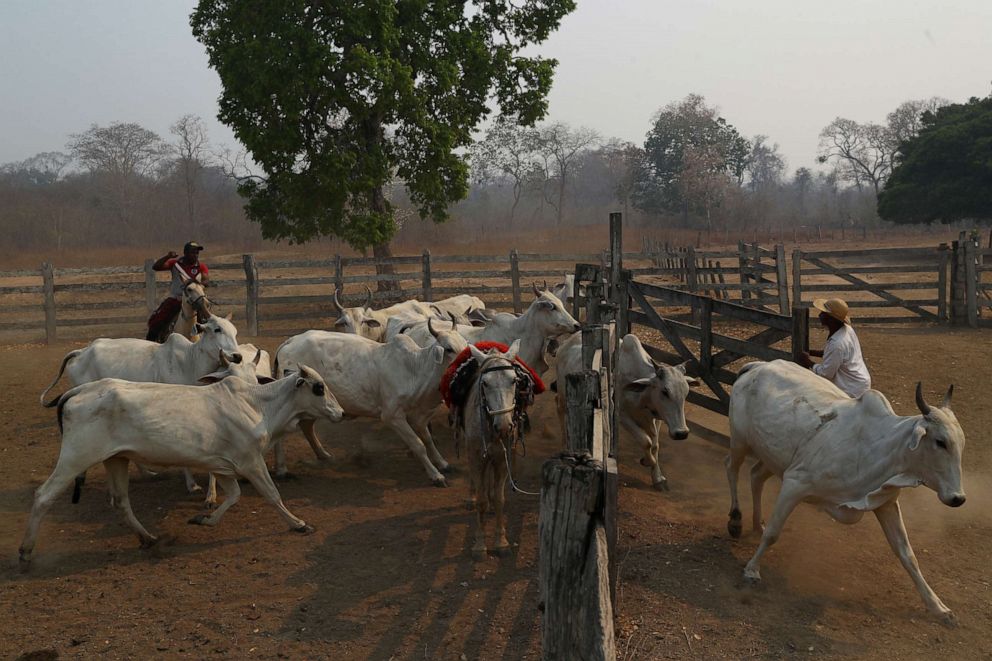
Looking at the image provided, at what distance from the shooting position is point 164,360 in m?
8.33

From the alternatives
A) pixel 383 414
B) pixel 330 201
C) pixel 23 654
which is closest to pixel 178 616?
pixel 23 654

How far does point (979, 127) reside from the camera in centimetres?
3073

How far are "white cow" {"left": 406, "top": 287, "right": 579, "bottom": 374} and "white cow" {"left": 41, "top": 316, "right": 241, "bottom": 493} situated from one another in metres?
2.43

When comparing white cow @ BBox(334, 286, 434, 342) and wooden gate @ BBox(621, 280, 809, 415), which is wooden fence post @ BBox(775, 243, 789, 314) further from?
white cow @ BBox(334, 286, 434, 342)

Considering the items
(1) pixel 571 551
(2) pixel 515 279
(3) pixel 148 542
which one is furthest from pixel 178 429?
(2) pixel 515 279

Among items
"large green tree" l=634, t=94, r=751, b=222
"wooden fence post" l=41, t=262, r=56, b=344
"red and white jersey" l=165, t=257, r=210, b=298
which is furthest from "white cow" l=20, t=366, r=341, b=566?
"large green tree" l=634, t=94, r=751, b=222

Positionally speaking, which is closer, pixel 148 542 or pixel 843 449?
pixel 843 449

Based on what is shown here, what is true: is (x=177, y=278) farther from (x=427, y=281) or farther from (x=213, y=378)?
(x=427, y=281)

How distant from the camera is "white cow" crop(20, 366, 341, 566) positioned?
6117 mm

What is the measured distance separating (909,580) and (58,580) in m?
6.03

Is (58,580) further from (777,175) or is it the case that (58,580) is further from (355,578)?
(777,175)

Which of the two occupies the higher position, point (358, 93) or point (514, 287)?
point (358, 93)

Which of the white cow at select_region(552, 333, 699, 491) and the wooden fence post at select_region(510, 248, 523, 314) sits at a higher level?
the wooden fence post at select_region(510, 248, 523, 314)

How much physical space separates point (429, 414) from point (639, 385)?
87.4 inches
